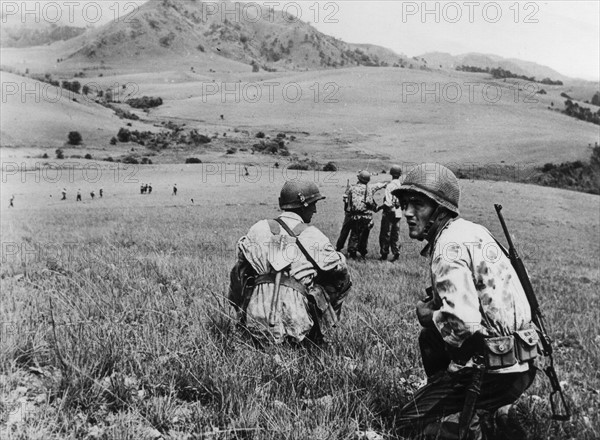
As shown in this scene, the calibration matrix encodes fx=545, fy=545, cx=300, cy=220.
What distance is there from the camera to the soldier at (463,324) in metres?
3.28

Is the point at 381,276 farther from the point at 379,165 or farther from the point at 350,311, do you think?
the point at 379,165

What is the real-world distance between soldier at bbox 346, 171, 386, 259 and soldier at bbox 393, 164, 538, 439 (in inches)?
375

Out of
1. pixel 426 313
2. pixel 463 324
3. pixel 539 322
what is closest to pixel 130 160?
pixel 426 313

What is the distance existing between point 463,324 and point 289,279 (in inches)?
87.0

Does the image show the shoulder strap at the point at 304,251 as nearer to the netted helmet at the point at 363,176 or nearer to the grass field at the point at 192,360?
the grass field at the point at 192,360

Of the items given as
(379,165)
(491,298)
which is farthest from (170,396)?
(379,165)

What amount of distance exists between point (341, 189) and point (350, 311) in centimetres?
2847

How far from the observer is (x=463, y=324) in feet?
10.5

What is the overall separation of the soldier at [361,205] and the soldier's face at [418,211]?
9421 millimetres

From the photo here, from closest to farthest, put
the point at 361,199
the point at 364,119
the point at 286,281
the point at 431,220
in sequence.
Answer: the point at 431,220
the point at 286,281
the point at 361,199
the point at 364,119

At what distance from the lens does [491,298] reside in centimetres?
341

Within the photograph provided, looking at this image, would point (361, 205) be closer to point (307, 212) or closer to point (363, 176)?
point (363, 176)

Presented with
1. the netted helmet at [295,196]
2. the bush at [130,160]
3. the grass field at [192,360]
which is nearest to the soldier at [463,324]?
the grass field at [192,360]

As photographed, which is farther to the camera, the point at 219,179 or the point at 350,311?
the point at 219,179
